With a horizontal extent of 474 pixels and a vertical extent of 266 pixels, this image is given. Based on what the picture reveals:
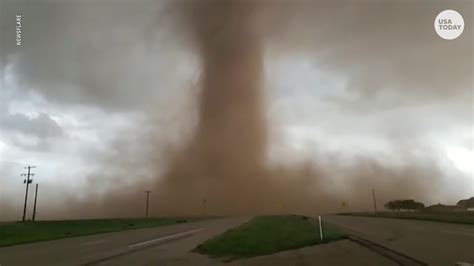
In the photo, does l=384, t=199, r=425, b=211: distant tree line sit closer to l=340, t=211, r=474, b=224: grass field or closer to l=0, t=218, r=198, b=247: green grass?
l=340, t=211, r=474, b=224: grass field

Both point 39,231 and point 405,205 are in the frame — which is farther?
point 405,205

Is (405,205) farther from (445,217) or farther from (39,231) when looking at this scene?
(39,231)

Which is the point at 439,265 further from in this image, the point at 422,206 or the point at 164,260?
the point at 422,206

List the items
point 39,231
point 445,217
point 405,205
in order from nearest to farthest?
point 39,231
point 445,217
point 405,205

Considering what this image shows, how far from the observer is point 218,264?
50.1ft

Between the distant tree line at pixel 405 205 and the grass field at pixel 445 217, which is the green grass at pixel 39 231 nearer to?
the grass field at pixel 445 217

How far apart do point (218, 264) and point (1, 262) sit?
1133cm

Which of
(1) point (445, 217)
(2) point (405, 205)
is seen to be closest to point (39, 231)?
(1) point (445, 217)

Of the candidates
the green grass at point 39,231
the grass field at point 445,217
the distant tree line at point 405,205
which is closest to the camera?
the green grass at point 39,231

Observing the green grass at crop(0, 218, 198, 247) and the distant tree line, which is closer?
the green grass at crop(0, 218, 198, 247)

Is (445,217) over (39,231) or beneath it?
beneath

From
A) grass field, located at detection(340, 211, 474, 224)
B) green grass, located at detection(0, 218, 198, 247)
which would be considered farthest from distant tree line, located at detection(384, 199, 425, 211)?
green grass, located at detection(0, 218, 198, 247)

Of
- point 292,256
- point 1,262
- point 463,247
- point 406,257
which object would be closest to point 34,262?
point 1,262

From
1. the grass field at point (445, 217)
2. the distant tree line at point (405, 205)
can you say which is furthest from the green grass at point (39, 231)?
the distant tree line at point (405, 205)
